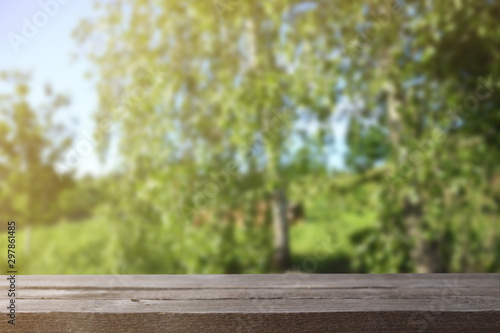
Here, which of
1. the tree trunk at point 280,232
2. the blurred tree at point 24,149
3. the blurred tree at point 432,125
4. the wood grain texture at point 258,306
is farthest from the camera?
the blurred tree at point 24,149

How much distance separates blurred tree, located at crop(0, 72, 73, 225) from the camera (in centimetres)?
329

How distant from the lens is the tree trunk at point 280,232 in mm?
2551

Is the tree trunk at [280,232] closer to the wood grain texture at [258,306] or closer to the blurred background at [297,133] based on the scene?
the blurred background at [297,133]

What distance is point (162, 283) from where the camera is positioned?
792 mm

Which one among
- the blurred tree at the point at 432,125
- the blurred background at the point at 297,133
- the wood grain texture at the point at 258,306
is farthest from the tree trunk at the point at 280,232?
the wood grain texture at the point at 258,306

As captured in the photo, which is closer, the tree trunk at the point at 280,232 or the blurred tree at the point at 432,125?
the blurred tree at the point at 432,125

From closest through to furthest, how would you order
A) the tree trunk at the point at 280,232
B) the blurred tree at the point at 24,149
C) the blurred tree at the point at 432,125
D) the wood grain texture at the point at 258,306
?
the wood grain texture at the point at 258,306, the blurred tree at the point at 432,125, the tree trunk at the point at 280,232, the blurred tree at the point at 24,149

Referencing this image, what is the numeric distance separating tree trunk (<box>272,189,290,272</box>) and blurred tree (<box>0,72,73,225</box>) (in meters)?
1.55

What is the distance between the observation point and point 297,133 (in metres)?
2.29

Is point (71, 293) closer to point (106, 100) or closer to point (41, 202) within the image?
point (106, 100)

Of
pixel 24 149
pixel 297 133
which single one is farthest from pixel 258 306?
pixel 24 149

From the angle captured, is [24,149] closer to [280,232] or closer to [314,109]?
[280,232]

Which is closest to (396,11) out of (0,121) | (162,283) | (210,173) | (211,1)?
(211,1)

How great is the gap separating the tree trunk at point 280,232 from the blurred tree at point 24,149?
1.55 m
